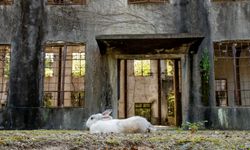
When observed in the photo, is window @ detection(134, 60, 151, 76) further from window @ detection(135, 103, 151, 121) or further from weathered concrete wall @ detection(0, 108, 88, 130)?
weathered concrete wall @ detection(0, 108, 88, 130)

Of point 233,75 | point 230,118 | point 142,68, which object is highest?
point 142,68

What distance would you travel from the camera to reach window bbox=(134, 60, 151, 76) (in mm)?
22594

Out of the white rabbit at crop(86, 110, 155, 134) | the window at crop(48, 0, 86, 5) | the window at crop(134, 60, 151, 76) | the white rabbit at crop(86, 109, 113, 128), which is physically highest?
the window at crop(48, 0, 86, 5)

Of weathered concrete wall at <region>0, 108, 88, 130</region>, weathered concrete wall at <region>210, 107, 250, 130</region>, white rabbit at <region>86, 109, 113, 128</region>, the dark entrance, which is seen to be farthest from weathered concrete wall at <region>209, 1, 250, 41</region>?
weathered concrete wall at <region>0, 108, 88, 130</region>

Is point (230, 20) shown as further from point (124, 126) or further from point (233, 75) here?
point (124, 126)

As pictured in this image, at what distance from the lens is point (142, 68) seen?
74.7 ft

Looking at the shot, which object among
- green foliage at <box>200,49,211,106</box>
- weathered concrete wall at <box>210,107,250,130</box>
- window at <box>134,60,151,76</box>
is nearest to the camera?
weathered concrete wall at <box>210,107,250,130</box>

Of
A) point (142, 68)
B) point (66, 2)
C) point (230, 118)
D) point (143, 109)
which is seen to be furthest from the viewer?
point (142, 68)

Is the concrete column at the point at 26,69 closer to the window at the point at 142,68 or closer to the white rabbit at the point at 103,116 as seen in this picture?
the white rabbit at the point at 103,116

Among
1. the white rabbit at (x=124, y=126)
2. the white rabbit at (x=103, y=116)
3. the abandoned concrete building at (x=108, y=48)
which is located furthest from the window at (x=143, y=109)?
the white rabbit at (x=124, y=126)

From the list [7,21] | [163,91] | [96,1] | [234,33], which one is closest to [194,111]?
[234,33]

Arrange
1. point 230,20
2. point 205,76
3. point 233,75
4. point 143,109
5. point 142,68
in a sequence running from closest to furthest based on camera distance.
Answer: point 205,76 < point 230,20 < point 233,75 < point 143,109 < point 142,68

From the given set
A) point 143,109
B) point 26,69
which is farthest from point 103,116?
point 143,109

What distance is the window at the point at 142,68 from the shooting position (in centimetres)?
2259
